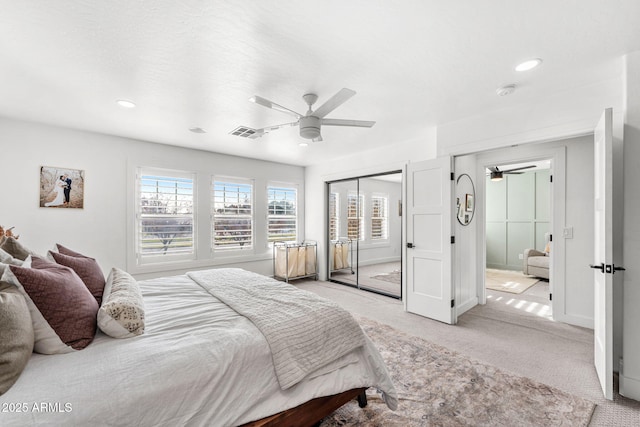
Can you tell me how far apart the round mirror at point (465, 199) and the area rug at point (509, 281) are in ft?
6.43

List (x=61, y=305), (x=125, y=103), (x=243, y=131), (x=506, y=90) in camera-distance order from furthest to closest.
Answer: (x=243, y=131) < (x=125, y=103) < (x=506, y=90) < (x=61, y=305)

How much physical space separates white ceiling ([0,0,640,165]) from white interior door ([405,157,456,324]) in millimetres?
864

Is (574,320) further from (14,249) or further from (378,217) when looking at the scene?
(14,249)

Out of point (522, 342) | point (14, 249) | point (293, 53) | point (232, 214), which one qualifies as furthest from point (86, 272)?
point (522, 342)

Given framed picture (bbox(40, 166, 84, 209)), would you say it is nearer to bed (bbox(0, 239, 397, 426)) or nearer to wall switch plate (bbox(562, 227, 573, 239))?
bed (bbox(0, 239, 397, 426))

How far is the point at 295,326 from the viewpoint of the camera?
1.60 m

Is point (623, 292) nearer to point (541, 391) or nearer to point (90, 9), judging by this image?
point (541, 391)

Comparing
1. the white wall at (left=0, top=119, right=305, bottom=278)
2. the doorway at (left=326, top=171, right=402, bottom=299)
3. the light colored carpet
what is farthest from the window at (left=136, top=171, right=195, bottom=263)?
the light colored carpet

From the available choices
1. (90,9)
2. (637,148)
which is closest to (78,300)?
(90,9)

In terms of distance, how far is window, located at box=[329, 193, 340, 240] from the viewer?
→ 594cm

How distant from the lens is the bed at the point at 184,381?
1.00m

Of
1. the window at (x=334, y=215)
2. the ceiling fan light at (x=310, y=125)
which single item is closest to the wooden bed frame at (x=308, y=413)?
the ceiling fan light at (x=310, y=125)

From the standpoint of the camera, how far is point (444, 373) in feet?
7.53

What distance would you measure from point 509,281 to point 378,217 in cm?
293
